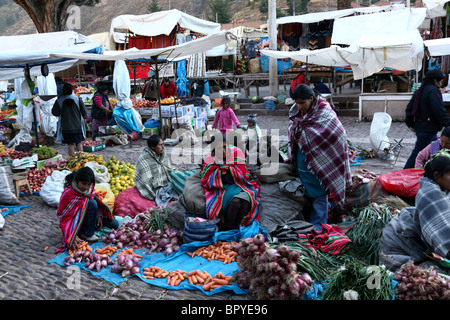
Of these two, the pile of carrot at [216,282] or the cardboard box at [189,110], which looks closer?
the pile of carrot at [216,282]

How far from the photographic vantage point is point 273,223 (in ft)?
14.0

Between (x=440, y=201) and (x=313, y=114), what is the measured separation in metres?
1.66

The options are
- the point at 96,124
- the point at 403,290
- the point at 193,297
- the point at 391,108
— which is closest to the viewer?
the point at 403,290

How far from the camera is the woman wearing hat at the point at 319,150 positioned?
4180 millimetres

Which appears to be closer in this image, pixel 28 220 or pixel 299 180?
pixel 299 180

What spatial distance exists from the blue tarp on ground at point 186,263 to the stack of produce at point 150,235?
0.09 m

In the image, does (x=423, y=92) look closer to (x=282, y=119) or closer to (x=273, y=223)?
(x=273, y=223)

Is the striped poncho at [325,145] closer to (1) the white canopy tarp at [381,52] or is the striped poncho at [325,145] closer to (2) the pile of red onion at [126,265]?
(2) the pile of red onion at [126,265]

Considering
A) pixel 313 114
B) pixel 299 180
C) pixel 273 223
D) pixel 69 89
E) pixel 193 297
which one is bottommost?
pixel 193 297

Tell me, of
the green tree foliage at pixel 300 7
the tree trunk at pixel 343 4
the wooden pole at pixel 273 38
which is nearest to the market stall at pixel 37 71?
the wooden pole at pixel 273 38

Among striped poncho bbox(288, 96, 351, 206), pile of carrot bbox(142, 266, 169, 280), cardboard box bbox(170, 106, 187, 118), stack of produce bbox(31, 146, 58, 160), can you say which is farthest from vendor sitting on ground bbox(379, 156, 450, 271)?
cardboard box bbox(170, 106, 187, 118)

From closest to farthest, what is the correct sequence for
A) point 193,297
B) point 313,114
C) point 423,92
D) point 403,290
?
point 403,290 < point 193,297 < point 313,114 < point 423,92

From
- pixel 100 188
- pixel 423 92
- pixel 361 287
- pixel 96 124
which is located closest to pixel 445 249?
pixel 361 287

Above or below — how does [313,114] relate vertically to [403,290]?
above
